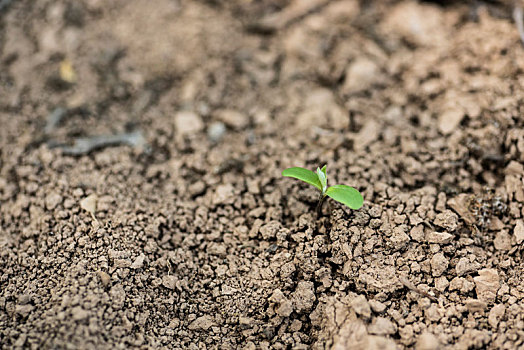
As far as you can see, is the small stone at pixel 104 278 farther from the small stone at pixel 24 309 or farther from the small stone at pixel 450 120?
the small stone at pixel 450 120

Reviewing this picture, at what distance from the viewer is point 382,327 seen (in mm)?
1880

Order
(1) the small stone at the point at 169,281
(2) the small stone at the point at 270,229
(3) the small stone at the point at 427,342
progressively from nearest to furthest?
(3) the small stone at the point at 427,342 < (1) the small stone at the point at 169,281 < (2) the small stone at the point at 270,229

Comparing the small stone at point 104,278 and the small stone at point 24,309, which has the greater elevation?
the small stone at point 104,278

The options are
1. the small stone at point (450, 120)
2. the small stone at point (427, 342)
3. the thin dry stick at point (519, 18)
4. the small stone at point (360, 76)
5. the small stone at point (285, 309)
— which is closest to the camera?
the small stone at point (427, 342)

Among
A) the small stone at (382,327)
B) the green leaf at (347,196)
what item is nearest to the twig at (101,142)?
the green leaf at (347,196)

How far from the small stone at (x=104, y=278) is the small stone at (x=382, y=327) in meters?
1.24

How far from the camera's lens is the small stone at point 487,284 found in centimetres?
199

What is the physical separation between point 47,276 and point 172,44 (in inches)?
76.3

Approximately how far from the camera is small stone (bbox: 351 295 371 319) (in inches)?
74.9

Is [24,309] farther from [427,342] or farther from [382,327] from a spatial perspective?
[427,342]

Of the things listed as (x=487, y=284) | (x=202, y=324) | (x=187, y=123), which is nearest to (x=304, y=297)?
(x=202, y=324)

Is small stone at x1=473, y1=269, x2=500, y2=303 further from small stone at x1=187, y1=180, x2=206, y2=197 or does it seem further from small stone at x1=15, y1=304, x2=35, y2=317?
small stone at x1=15, y1=304, x2=35, y2=317

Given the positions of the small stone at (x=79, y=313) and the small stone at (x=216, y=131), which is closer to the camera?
the small stone at (x=79, y=313)

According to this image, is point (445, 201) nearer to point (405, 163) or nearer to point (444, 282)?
point (405, 163)
